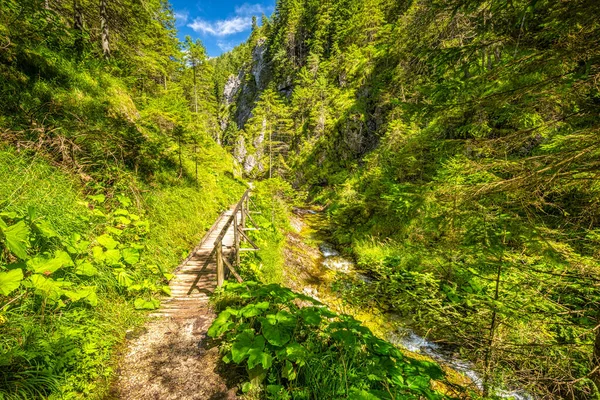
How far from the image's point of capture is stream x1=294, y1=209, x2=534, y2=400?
5773 mm

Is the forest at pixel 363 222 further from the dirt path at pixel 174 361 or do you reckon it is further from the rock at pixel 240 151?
the rock at pixel 240 151

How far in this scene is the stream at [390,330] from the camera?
577cm

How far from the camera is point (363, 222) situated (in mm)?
14172

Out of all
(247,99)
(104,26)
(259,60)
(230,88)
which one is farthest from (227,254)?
(230,88)

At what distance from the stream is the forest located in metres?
0.28

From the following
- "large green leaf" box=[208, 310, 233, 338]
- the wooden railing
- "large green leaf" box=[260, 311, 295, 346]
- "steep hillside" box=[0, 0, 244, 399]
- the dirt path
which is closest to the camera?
"steep hillside" box=[0, 0, 244, 399]

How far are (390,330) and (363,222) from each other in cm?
699

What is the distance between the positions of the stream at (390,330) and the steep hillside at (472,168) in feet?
1.67

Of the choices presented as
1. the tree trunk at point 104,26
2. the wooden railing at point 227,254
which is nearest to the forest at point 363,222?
the tree trunk at point 104,26

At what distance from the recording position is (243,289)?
14.4 ft

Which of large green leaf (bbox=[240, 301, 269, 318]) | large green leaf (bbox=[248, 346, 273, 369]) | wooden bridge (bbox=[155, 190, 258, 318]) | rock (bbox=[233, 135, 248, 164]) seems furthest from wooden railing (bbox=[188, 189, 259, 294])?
rock (bbox=[233, 135, 248, 164])

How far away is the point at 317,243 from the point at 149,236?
35.3ft

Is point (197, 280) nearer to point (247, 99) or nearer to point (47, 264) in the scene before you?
point (47, 264)

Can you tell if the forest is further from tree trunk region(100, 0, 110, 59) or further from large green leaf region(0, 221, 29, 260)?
tree trunk region(100, 0, 110, 59)
